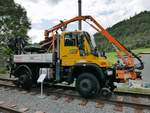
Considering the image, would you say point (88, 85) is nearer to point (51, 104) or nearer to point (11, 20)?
point (51, 104)

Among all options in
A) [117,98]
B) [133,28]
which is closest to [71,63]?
[117,98]

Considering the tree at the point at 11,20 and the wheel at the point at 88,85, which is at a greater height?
the tree at the point at 11,20

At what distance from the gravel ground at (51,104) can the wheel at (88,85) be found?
0.55 metres

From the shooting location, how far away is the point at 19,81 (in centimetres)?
1362

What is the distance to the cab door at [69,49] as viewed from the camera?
11.9 metres

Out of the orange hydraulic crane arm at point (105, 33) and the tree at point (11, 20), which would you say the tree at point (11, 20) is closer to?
the tree at point (11, 20)

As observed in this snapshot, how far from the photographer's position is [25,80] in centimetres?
1330

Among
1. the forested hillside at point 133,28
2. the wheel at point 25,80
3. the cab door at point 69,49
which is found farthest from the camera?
the forested hillside at point 133,28

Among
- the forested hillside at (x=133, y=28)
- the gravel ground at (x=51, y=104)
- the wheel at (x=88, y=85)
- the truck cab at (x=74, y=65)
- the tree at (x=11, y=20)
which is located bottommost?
the gravel ground at (x=51, y=104)

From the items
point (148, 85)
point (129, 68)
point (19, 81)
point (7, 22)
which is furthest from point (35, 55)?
point (7, 22)

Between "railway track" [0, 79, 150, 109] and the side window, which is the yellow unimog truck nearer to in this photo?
the side window

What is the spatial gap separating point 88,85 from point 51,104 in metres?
1.92

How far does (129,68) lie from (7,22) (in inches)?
1207

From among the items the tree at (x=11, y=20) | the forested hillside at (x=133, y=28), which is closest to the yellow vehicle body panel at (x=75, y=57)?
the tree at (x=11, y=20)
